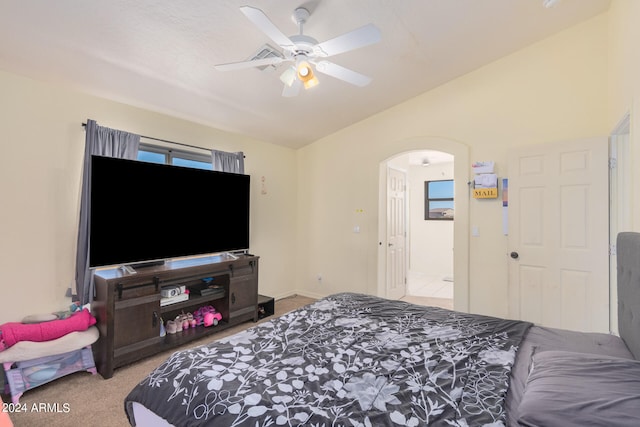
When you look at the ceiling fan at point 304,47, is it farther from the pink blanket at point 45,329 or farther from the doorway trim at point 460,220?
the pink blanket at point 45,329

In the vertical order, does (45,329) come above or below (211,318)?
above

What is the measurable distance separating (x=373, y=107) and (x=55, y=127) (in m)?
3.41

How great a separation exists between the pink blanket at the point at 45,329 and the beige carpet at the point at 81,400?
1.31ft

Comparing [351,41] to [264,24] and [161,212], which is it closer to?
[264,24]

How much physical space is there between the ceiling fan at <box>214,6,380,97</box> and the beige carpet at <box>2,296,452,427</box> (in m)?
2.48

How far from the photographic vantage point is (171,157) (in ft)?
11.7

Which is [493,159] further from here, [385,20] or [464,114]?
[385,20]

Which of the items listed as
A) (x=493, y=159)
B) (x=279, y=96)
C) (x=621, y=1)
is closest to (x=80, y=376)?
(x=279, y=96)

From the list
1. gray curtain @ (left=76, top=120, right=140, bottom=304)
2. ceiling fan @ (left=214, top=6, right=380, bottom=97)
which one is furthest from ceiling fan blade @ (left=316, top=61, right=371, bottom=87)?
gray curtain @ (left=76, top=120, right=140, bottom=304)

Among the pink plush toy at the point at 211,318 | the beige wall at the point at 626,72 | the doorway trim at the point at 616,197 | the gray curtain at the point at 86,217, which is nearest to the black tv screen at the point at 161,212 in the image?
the gray curtain at the point at 86,217

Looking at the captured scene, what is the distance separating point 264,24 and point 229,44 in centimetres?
92

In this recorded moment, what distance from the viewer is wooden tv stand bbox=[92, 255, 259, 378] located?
256 cm

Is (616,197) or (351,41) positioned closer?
(351,41)

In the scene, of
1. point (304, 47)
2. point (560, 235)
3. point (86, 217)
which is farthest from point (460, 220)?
point (86, 217)
